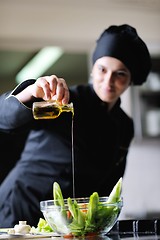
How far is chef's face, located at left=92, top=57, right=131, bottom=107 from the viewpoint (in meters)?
2.22

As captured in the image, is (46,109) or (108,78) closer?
(46,109)

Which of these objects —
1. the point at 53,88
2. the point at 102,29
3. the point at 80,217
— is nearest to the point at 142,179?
the point at 102,29

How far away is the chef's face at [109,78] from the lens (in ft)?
7.29

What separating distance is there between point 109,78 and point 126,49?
0.16m

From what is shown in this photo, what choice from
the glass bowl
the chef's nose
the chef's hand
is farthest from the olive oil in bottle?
the chef's nose

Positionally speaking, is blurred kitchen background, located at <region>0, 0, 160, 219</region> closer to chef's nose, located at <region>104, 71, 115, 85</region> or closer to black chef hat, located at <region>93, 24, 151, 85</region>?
black chef hat, located at <region>93, 24, 151, 85</region>

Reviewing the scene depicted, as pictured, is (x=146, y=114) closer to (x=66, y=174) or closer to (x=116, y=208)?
(x=66, y=174)

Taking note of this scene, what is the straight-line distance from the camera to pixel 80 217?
4.20 ft

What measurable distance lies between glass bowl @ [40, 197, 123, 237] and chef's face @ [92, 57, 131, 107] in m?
0.94

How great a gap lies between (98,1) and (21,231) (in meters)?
2.67

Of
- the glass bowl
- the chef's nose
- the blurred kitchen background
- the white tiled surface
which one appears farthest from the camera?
the white tiled surface

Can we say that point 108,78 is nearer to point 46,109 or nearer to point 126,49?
point 126,49

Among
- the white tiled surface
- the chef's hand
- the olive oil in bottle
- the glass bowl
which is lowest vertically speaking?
the white tiled surface

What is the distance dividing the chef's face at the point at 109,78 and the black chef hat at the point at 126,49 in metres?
0.03
